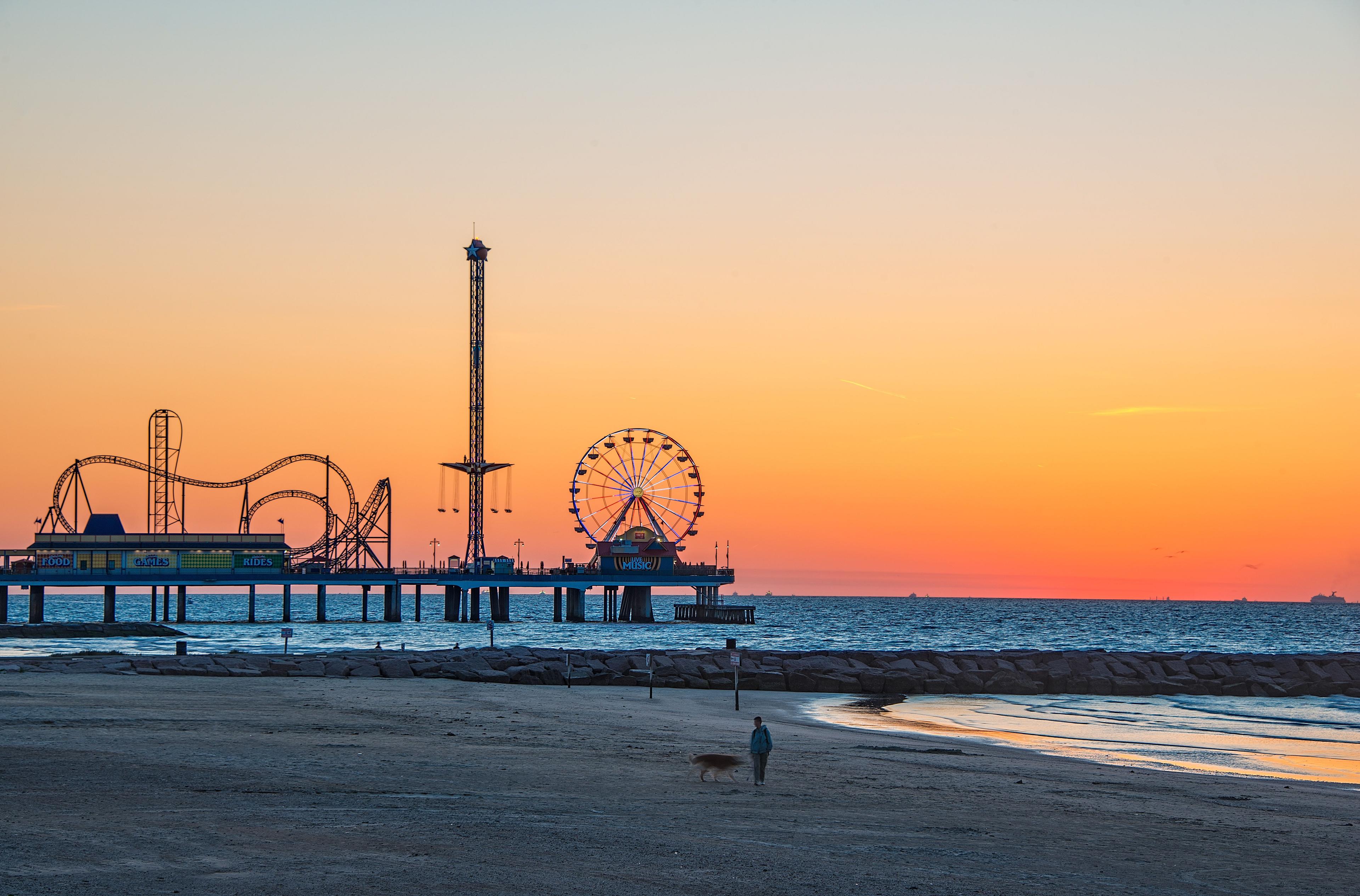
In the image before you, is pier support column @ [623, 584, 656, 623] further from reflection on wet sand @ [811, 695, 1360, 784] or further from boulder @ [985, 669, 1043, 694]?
reflection on wet sand @ [811, 695, 1360, 784]

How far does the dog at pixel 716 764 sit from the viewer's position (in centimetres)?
2370

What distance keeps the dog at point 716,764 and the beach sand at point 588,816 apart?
1.59 ft

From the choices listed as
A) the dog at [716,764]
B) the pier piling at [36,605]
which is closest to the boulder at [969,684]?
the dog at [716,764]

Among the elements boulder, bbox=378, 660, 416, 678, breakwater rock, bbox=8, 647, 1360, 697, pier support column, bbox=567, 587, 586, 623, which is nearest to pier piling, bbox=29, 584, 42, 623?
pier support column, bbox=567, 587, 586, 623

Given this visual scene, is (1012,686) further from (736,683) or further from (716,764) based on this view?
(716,764)

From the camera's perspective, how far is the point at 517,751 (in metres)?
27.9

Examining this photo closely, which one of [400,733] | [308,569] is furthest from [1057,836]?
[308,569]

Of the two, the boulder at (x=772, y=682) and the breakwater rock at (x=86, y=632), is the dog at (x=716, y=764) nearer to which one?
the boulder at (x=772, y=682)

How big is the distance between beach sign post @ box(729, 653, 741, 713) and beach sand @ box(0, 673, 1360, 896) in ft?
19.7

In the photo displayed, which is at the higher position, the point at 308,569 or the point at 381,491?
the point at 381,491

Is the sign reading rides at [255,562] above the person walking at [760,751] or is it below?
above

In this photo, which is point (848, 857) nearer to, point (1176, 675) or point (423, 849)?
point (423, 849)

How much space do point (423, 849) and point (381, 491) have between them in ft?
473

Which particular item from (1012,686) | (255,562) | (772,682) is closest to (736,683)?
(772,682)
